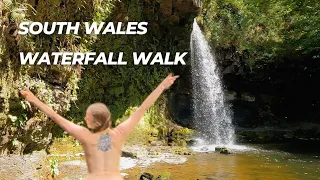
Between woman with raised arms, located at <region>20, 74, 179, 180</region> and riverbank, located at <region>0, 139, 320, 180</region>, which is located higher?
woman with raised arms, located at <region>20, 74, 179, 180</region>

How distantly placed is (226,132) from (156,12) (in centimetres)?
726

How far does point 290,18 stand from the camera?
2202cm

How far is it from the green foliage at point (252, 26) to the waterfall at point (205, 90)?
99 centimetres

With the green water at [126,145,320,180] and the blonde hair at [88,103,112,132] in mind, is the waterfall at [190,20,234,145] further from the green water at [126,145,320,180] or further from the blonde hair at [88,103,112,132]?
the blonde hair at [88,103,112,132]

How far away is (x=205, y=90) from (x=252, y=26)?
16.1 feet

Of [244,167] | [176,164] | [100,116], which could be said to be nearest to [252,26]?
[244,167]

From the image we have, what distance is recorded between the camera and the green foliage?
2133 centimetres

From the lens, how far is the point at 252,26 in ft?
72.7

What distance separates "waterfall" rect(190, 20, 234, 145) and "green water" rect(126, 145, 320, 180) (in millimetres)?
5730

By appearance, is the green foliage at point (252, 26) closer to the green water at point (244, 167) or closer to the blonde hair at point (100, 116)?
the green water at point (244, 167)

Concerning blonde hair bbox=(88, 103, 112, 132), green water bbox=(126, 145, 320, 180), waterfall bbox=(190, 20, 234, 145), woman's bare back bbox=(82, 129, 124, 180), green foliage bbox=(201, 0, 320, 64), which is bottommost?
green water bbox=(126, 145, 320, 180)

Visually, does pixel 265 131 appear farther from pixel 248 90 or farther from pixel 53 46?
pixel 53 46

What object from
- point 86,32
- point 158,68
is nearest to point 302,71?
point 158,68

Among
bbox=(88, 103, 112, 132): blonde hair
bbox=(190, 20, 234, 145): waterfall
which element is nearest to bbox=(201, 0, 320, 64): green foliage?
bbox=(190, 20, 234, 145): waterfall
